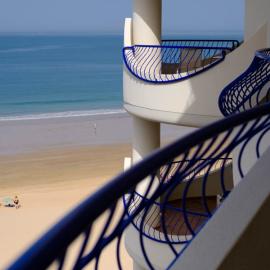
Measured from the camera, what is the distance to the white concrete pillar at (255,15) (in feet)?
33.2

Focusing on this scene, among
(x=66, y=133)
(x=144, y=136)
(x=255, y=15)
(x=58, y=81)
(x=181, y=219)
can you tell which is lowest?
(x=58, y=81)

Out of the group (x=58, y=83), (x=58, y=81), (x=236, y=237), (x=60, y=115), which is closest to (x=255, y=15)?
(x=236, y=237)

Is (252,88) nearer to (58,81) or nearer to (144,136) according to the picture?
(144,136)

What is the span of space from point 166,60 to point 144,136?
2.47m

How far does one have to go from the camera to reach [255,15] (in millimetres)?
10328

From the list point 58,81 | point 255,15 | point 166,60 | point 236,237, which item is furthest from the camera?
point 58,81

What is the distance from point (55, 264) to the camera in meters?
2.04

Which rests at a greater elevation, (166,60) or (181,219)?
(166,60)

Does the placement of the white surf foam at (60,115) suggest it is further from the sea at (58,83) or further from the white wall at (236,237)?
the white wall at (236,237)

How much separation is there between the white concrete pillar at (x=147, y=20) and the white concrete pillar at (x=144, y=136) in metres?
1.44

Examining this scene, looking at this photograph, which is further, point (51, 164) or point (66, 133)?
point (66, 133)

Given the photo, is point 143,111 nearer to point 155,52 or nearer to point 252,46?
point 155,52

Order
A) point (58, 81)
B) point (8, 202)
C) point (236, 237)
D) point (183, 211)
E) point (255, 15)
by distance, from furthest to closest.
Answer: point (58, 81), point (8, 202), point (255, 15), point (183, 211), point (236, 237)

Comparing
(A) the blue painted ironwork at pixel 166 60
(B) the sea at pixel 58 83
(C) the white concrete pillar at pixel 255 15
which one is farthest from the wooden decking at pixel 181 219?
(B) the sea at pixel 58 83
